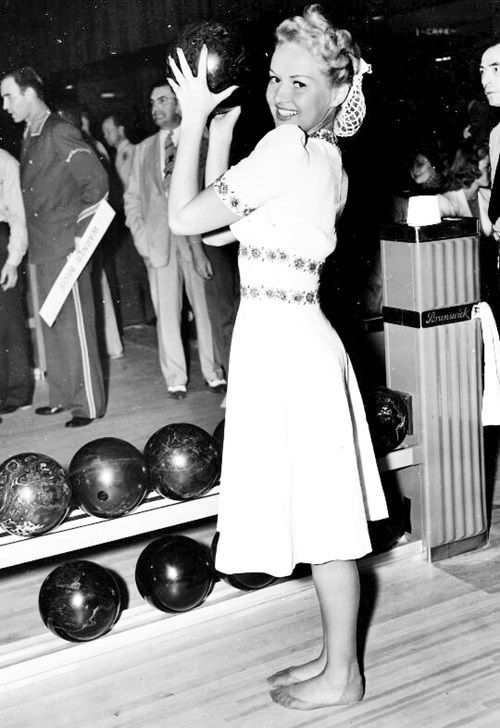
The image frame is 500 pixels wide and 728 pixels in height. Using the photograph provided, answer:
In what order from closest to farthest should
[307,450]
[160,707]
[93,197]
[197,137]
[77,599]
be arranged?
1. [197,137]
2. [307,450]
3. [160,707]
4. [77,599]
5. [93,197]

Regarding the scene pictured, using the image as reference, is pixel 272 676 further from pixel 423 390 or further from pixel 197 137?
pixel 197 137

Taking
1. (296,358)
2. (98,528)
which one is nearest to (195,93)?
(296,358)

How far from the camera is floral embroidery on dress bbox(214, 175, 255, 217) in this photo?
209cm

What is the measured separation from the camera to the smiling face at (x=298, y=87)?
2.21 meters

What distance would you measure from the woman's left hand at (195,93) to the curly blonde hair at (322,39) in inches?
8.4

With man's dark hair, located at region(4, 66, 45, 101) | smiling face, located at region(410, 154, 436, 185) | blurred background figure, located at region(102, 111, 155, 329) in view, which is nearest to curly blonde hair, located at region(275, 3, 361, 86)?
smiling face, located at region(410, 154, 436, 185)

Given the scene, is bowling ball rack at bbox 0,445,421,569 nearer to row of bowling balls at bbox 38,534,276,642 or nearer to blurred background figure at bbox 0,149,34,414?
row of bowling balls at bbox 38,534,276,642

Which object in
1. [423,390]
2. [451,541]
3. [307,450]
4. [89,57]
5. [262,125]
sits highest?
[89,57]

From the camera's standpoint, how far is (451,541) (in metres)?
3.30

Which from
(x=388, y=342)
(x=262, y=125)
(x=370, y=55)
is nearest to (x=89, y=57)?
(x=262, y=125)

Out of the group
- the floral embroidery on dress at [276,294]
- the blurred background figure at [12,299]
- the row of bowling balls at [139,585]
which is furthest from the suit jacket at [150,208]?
the floral embroidery on dress at [276,294]

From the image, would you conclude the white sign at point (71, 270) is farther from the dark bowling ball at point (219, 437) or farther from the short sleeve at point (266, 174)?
the short sleeve at point (266, 174)

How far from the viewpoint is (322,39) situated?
220cm

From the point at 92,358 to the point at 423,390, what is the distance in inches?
102
